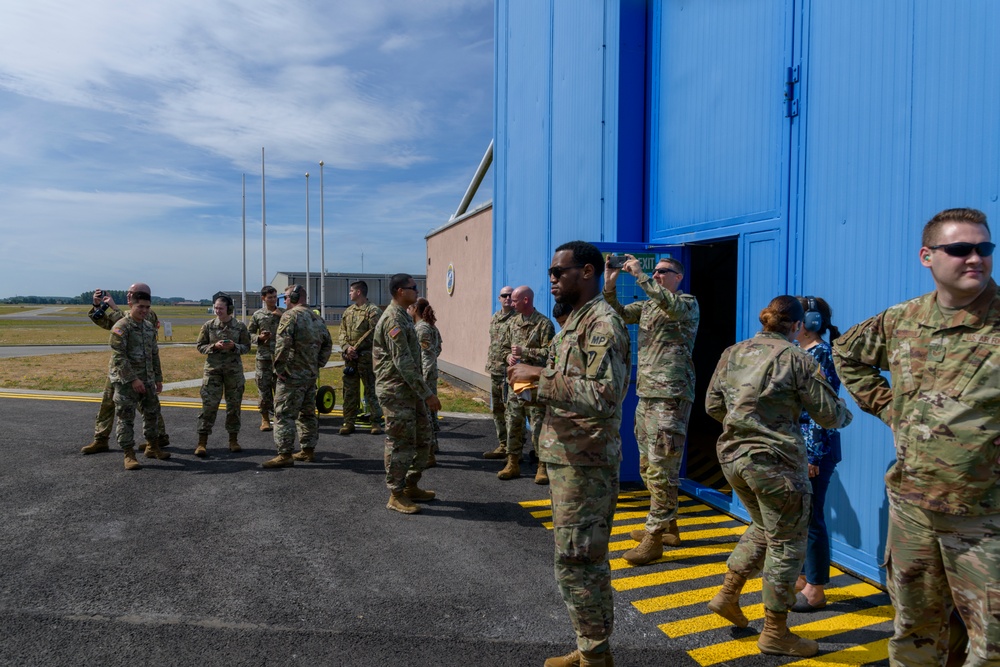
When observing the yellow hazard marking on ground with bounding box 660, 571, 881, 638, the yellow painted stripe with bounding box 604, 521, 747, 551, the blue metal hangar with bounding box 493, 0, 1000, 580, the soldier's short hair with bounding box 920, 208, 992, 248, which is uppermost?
the blue metal hangar with bounding box 493, 0, 1000, 580

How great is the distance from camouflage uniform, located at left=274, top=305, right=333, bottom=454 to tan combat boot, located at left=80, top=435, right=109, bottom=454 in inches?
103

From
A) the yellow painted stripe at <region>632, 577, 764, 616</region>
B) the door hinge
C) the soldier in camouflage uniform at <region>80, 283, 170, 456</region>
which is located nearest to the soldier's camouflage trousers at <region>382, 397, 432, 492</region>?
the yellow painted stripe at <region>632, 577, 764, 616</region>

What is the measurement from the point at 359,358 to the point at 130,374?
3180 mm

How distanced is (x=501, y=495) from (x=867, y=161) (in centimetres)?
464

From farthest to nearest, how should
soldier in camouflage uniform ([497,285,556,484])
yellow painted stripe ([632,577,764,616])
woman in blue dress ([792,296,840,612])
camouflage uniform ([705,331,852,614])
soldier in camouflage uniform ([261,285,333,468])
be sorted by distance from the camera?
soldier in camouflage uniform ([261,285,333,468]) < soldier in camouflage uniform ([497,285,556,484]) < yellow painted stripe ([632,577,764,616]) < woman in blue dress ([792,296,840,612]) < camouflage uniform ([705,331,852,614])

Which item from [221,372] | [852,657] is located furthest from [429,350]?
[852,657]

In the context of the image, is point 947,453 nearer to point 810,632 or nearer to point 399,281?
point 810,632

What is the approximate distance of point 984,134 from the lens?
3842mm

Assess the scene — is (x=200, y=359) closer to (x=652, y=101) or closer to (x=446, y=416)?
(x=446, y=416)

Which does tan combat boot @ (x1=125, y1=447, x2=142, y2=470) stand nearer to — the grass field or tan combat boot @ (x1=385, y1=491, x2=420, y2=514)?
tan combat boot @ (x1=385, y1=491, x2=420, y2=514)

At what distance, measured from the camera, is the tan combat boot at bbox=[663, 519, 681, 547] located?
17.6 feet

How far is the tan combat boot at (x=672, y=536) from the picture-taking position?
17.6 feet

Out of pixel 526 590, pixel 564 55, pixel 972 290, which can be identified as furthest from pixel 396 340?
pixel 564 55

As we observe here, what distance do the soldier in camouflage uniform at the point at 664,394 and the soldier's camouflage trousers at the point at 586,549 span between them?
197cm
